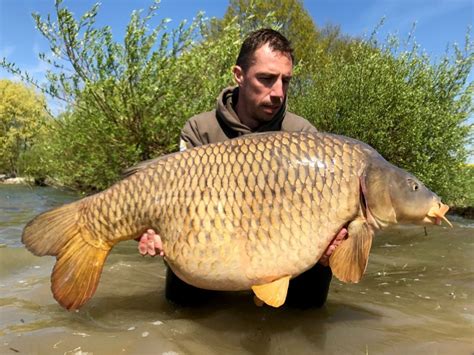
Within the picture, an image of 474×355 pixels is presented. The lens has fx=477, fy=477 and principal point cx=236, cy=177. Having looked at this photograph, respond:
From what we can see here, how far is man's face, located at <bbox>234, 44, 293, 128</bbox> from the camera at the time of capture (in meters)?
2.12

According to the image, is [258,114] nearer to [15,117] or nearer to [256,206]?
[256,206]

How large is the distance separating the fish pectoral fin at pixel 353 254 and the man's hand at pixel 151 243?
61 cm

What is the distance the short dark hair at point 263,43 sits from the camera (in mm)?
2125

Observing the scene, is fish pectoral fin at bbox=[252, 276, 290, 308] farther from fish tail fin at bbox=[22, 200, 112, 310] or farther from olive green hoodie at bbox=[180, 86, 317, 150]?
olive green hoodie at bbox=[180, 86, 317, 150]

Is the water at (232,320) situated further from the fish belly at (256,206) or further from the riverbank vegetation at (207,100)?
the riverbank vegetation at (207,100)

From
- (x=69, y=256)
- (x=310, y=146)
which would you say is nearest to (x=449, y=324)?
(x=310, y=146)

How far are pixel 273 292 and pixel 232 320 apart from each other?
366 millimetres

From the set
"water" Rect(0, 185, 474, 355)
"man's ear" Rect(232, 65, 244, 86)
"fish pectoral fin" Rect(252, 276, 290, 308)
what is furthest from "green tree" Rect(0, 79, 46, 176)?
"fish pectoral fin" Rect(252, 276, 290, 308)

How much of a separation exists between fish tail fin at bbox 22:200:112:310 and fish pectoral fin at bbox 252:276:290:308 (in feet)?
1.91

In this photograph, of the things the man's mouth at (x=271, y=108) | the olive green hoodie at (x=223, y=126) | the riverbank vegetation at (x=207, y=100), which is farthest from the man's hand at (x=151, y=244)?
the riverbank vegetation at (x=207, y=100)

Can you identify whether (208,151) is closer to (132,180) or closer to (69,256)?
(132,180)

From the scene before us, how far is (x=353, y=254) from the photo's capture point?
Answer: 5.13 ft

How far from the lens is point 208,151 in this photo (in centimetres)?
165

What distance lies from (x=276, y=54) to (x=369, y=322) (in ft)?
3.90
